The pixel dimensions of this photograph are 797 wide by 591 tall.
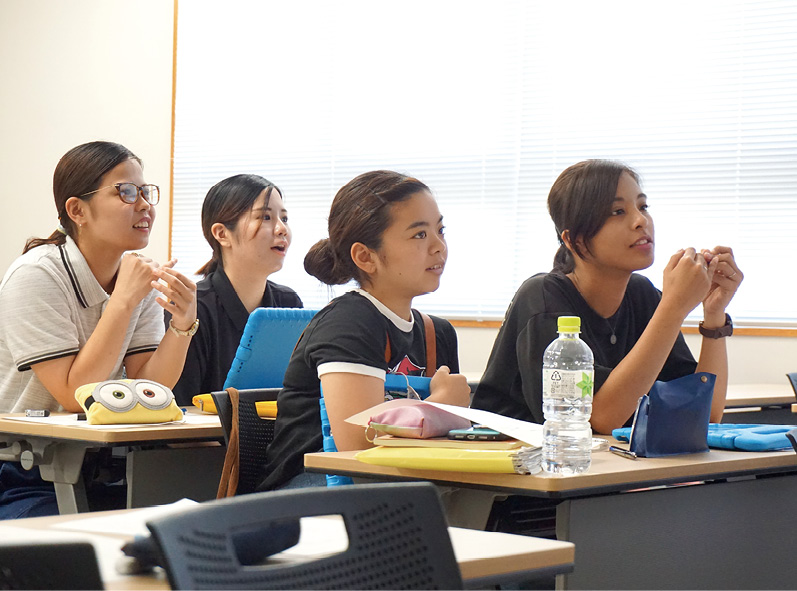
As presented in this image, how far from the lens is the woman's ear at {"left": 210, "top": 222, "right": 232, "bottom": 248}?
10.2 ft

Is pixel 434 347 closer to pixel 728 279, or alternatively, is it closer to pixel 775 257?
pixel 728 279

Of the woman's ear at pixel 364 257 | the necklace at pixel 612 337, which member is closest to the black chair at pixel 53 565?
the woman's ear at pixel 364 257

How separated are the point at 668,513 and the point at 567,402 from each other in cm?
27

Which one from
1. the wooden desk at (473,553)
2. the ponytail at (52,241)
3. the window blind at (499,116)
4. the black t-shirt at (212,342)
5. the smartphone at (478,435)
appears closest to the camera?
the wooden desk at (473,553)

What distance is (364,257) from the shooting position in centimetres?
211

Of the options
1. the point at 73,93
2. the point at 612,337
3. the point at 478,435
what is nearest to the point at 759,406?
the point at 612,337

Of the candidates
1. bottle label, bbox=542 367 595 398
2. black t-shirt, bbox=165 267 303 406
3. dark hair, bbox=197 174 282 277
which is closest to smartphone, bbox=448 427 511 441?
bottle label, bbox=542 367 595 398

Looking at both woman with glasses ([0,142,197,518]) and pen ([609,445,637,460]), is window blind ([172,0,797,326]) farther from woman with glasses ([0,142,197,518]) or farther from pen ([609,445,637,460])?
pen ([609,445,637,460])

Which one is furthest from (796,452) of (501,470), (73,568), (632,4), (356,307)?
(632,4)

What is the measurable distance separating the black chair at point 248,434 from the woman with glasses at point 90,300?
2.03ft

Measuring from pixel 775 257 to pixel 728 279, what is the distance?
5.61 feet

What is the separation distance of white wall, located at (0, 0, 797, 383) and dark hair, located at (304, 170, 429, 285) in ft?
10.3

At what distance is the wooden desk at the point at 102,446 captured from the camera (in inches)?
84.7

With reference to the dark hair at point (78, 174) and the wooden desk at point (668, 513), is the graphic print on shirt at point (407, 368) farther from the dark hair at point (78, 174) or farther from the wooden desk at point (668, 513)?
the dark hair at point (78, 174)
